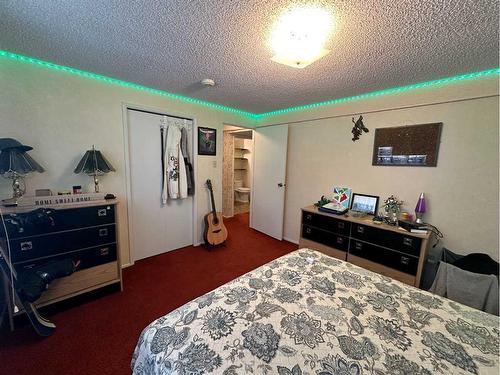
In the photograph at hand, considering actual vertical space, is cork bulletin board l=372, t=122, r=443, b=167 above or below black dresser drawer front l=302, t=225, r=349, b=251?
above

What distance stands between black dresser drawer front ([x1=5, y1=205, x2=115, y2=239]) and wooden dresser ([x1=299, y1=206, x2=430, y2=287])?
2.35 m

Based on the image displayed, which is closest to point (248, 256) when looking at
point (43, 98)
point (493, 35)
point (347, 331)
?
point (347, 331)

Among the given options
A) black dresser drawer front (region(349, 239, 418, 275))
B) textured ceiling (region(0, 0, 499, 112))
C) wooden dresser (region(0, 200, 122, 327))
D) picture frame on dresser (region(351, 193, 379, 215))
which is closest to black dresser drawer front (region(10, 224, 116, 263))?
wooden dresser (region(0, 200, 122, 327))

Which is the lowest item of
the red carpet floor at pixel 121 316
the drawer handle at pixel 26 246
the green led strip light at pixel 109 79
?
the red carpet floor at pixel 121 316

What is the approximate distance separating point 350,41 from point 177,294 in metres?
2.70

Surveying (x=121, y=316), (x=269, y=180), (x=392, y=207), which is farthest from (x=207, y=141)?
(x=392, y=207)

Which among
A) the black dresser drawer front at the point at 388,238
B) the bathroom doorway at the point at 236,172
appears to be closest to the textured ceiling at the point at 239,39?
the black dresser drawer front at the point at 388,238

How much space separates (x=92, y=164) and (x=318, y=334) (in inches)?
94.7

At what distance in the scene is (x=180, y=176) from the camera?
2928mm

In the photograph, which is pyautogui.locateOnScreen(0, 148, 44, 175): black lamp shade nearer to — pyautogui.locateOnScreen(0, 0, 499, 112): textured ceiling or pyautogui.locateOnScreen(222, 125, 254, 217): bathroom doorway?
pyautogui.locateOnScreen(0, 0, 499, 112): textured ceiling

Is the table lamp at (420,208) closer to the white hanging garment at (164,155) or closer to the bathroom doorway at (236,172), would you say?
the white hanging garment at (164,155)

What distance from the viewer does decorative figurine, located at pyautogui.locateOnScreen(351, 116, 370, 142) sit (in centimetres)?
259

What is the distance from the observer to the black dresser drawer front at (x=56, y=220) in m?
1.53

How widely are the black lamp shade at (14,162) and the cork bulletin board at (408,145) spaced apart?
11.6ft
